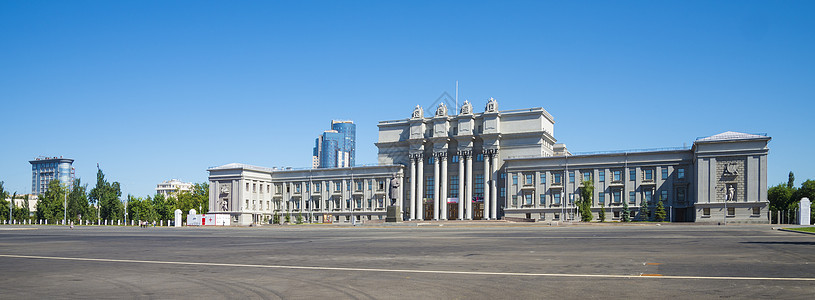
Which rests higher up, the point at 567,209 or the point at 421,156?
the point at 421,156

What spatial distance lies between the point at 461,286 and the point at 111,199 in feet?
458

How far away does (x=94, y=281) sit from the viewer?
1423 centimetres

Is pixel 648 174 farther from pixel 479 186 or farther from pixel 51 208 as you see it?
pixel 51 208

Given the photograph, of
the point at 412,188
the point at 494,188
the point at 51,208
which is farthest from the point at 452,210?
the point at 51,208

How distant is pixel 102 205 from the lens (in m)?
139

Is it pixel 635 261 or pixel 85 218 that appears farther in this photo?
pixel 85 218

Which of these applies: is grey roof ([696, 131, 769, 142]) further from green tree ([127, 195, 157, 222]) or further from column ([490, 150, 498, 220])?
green tree ([127, 195, 157, 222])

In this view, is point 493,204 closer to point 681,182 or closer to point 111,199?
point 681,182

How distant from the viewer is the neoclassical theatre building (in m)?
83.3

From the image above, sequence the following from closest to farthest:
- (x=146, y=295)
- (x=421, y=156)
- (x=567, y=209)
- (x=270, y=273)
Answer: (x=146, y=295), (x=270, y=273), (x=567, y=209), (x=421, y=156)

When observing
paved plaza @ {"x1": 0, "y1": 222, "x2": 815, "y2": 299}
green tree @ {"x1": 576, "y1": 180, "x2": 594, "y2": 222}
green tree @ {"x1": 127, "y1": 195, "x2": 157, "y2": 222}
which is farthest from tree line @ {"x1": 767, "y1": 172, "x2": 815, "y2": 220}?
green tree @ {"x1": 127, "y1": 195, "x2": 157, "y2": 222}

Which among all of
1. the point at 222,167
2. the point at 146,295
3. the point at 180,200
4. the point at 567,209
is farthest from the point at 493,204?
the point at 146,295

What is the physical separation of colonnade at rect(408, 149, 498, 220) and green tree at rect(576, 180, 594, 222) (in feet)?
55.8

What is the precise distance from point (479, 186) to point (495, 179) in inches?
140
